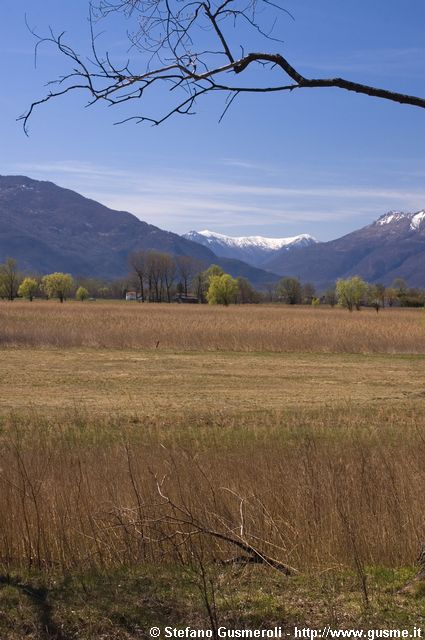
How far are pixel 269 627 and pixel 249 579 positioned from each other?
0.80m

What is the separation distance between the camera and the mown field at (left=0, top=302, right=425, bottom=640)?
4289 mm

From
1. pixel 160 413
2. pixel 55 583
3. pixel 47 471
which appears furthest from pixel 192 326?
pixel 55 583

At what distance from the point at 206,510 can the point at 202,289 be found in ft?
480

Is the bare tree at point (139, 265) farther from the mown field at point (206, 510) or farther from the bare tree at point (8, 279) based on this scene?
the mown field at point (206, 510)

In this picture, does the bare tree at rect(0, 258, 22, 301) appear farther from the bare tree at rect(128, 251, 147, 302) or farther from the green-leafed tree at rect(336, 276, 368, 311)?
the green-leafed tree at rect(336, 276, 368, 311)

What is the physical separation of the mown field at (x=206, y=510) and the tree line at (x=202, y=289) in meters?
84.5

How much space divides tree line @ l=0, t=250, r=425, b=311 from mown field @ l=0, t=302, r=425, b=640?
84469mm

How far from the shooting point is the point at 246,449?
11.1 meters

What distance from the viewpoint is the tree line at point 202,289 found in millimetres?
106312

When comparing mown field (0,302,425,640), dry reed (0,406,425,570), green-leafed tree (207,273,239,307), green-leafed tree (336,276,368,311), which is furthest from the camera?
green-leafed tree (336,276,368,311)

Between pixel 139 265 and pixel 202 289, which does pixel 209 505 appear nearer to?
pixel 202 289

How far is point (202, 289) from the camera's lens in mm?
152625

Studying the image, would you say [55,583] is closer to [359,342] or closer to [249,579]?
[249,579]

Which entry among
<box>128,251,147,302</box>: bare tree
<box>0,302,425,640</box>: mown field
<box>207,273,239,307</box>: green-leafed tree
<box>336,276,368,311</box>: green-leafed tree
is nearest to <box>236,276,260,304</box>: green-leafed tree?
<box>128,251,147,302</box>: bare tree
